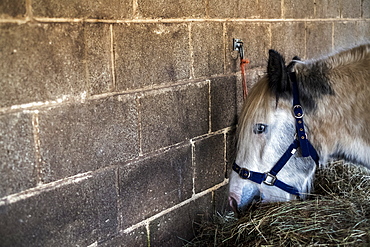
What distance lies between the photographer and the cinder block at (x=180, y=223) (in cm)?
247

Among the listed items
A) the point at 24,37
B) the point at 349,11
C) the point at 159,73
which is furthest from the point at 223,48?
the point at 349,11

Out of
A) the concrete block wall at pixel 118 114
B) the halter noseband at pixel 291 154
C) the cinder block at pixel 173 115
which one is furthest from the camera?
the cinder block at pixel 173 115

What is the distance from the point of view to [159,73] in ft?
7.64

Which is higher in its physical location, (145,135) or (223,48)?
(223,48)

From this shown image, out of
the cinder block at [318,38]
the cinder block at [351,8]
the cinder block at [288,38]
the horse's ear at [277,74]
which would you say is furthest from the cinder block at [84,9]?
the cinder block at [351,8]

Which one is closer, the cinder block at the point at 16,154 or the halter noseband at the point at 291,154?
the cinder block at the point at 16,154

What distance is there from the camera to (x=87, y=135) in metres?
1.96

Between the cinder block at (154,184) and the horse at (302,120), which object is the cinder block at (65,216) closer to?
the cinder block at (154,184)

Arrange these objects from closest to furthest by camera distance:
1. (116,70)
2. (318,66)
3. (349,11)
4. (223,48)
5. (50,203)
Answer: (50,203) < (116,70) < (318,66) < (223,48) < (349,11)

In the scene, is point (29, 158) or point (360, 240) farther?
point (360, 240)

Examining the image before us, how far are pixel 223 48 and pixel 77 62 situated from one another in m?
1.25

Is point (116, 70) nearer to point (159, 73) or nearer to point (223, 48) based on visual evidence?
point (159, 73)

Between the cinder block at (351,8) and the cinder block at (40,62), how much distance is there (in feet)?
10.7

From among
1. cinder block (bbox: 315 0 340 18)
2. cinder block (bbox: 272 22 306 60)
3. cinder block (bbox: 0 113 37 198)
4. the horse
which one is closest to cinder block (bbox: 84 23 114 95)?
cinder block (bbox: 0 113 37 198)
